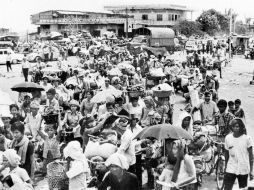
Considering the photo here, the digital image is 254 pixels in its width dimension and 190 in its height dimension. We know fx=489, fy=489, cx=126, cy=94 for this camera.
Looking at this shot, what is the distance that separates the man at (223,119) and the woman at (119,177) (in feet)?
12.5

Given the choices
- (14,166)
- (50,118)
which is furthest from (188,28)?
(14,166)

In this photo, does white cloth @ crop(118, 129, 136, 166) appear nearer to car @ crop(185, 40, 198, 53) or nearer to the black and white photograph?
the black and white photograph

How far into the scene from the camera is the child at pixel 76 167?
255 inches

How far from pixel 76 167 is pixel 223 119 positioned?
415cm

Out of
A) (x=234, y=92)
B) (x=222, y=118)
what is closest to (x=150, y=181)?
(x=222, y=118)

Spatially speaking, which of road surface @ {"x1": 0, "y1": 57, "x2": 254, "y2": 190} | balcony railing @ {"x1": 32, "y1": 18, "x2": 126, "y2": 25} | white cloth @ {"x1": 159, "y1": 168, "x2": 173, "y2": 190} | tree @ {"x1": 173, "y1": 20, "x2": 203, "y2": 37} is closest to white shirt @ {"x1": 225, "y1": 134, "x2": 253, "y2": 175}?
white cloth @ {"x1": 159, "y1": 168, "x2": 173, "y2": 190}

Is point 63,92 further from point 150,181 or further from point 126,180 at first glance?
point 126,180

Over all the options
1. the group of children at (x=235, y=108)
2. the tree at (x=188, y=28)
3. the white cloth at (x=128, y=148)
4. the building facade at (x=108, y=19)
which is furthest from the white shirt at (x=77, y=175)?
the tree at (x=188, y=28)

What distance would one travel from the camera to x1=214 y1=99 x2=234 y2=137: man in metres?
9.46

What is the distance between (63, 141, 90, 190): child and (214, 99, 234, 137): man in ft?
12.1

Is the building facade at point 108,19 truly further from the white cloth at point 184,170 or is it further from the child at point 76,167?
the white cloth at point 184,170

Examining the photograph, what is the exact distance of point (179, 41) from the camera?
56156 millimetres

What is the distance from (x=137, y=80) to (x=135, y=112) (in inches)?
268

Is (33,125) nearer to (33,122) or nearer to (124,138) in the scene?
(33,122)
